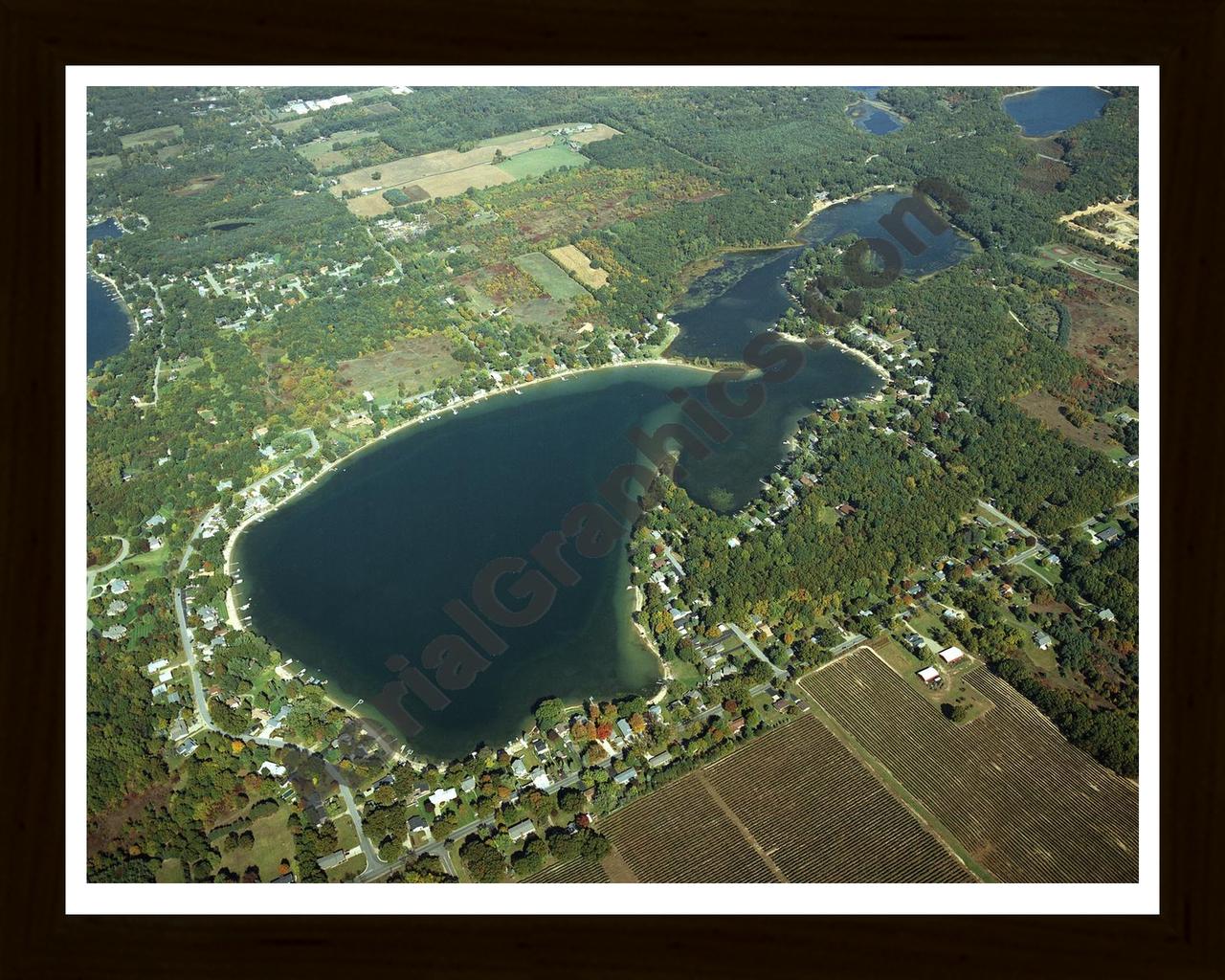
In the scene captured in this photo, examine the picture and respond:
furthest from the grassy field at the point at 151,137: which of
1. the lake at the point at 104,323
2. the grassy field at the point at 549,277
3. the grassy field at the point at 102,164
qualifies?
the grassy field at the point at 549,277

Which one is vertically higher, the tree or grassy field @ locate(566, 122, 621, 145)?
grassy field @ locate(566, 122, 621, 145)

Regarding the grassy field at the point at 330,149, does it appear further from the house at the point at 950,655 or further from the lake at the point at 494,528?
the house at the point at 950,655

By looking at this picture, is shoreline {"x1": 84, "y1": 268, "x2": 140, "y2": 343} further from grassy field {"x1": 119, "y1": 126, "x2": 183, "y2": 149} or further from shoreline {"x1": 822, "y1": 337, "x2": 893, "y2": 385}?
shoreline {"x1": 822, "y1": 337, "x2": 893, "y2": 385}

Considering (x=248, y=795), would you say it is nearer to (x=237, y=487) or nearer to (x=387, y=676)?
(x=387, y=676)

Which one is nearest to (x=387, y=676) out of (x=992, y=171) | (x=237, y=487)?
(x=237, y=487)

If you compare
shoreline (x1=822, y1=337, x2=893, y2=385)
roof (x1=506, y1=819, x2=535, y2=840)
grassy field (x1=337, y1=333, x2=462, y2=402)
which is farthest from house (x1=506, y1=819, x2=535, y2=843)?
shoreline (x1=822, y1=337, x2=893, y2=385)

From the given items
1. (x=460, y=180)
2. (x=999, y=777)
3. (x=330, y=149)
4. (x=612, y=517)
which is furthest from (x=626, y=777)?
(x=330, y=149)
